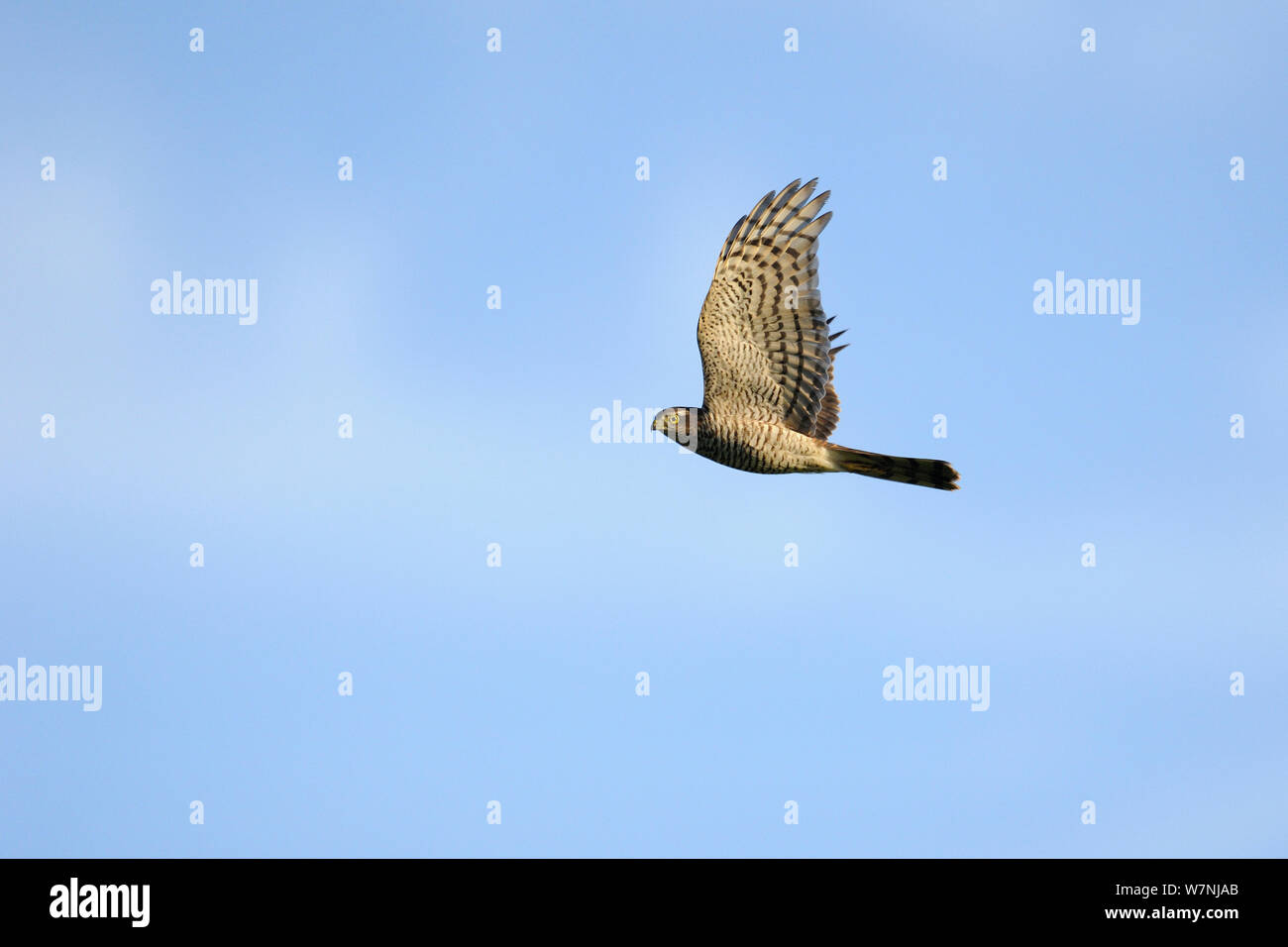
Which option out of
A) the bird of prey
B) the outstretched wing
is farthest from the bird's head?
the outstretched wing

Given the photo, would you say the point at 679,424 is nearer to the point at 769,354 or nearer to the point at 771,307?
the point at 769,354

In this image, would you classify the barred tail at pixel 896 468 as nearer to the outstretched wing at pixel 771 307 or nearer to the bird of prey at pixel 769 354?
the bird of prey at pixel 769 354

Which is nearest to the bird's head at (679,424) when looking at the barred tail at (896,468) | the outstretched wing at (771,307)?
the outstretched wing at (771,307)

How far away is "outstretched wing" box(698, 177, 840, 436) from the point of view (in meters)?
11.3

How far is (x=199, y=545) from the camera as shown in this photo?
17.9 meters

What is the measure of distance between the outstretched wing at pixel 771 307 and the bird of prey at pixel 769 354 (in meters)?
0.01

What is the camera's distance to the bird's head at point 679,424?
1153 cm

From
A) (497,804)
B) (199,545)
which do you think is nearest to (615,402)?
(497,804)

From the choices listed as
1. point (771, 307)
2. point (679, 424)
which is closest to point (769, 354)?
point (771, 307)

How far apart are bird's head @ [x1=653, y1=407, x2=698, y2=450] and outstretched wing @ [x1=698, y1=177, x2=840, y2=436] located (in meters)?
0.46

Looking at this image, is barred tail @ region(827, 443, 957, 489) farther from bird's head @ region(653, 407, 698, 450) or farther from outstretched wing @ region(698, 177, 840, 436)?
bird's head @ region(653, 407, 698, 450)
